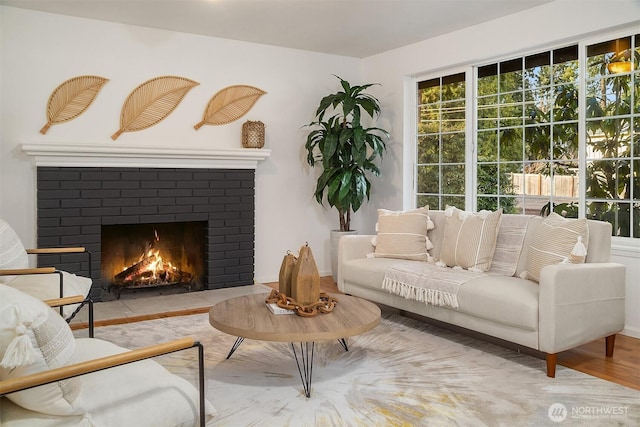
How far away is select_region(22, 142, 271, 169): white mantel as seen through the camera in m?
4.36

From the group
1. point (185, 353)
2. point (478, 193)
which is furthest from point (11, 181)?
point (478, 193)

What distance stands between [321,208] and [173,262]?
5.60 feet

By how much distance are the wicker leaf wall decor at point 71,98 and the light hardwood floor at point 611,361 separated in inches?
165

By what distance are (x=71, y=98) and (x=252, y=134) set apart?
164 centimetres

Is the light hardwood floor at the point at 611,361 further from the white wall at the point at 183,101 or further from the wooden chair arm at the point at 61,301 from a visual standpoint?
the white wall at the point at 183,101

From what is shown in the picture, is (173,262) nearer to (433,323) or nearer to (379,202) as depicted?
(379,202)

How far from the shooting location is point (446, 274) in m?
3.50

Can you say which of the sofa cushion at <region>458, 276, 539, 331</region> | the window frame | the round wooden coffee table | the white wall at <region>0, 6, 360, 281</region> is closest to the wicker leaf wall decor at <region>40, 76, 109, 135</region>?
the white wall at <region>0, 6, 360, 281</region>

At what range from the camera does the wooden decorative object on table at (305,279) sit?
9.27 ft

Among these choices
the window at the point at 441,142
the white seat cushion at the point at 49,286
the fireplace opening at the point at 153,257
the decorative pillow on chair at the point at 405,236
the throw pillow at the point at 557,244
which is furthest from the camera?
the window at the point at 441,142

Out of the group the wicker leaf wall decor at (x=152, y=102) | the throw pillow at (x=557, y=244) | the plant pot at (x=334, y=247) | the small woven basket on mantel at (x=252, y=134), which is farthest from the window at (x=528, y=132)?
the wicker leaf wall decor at (x=152, y=102)

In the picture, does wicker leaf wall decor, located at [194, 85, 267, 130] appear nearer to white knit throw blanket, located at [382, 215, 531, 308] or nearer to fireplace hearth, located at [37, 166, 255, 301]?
fireplace hearth, located at [37, 166, 255, 301]

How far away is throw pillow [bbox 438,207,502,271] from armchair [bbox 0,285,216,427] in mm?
2435

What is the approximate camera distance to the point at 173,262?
5.37 metres
